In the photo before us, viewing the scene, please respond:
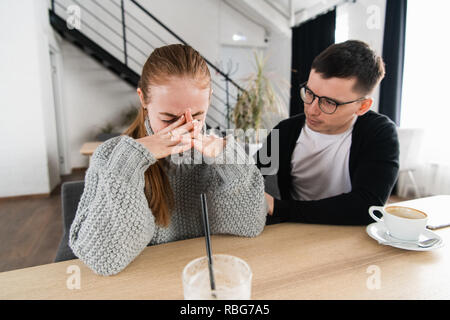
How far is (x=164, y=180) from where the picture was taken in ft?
2.54

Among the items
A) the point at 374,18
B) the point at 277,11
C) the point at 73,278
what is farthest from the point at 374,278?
the point at 277,11

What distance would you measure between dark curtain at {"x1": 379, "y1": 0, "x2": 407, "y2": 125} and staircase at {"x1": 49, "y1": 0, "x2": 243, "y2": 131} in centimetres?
181

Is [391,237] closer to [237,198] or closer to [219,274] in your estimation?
[237,198]

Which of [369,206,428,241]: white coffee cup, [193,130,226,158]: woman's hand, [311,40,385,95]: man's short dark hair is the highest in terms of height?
[311,40,385,95]: man's short dark hair

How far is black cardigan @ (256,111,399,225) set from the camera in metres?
0.79

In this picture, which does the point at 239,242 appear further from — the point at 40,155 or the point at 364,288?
the point at 40,155

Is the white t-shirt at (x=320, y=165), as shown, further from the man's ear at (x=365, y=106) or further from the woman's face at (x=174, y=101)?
the woman's face at (x=174, y=101)

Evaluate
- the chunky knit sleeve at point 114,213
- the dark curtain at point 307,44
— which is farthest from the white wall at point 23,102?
the dark curtain at point 307,44

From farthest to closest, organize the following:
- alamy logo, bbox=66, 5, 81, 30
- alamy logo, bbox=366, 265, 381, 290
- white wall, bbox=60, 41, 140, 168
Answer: white wall, bbox=60, 41, 140, 168 → alamy logo, bbox=66, 5, 81, 30 → alamy logo, bbox=366, 265, 381, 290

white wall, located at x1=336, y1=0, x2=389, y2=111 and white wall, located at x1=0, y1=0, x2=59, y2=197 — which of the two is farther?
white wall, located at x1=336, y1=0, x2=389, y2=111

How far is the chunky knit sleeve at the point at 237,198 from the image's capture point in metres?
0.71

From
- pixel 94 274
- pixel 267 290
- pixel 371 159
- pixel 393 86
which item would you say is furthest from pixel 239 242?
pixel 393 86

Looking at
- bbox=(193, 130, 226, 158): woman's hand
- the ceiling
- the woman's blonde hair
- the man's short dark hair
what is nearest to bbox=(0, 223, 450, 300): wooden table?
the woman's blonde hair

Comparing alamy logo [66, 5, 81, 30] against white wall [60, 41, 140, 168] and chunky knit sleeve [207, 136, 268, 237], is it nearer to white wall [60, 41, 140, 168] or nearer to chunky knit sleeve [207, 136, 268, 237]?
white wall [60, 41, 140, 168]
